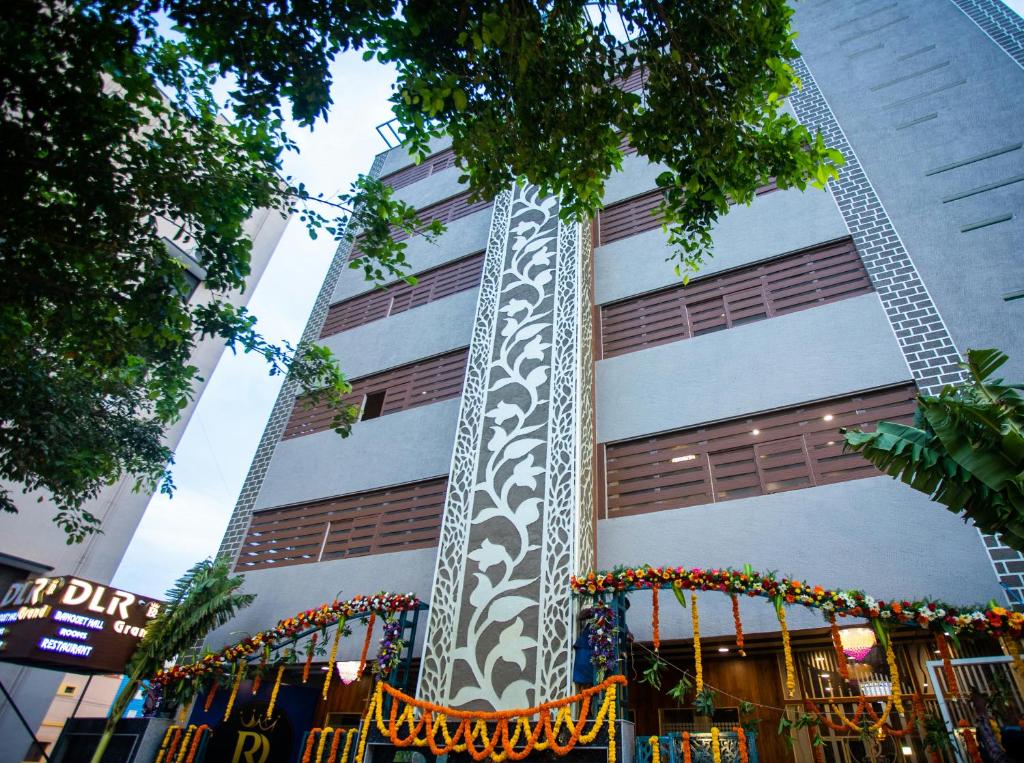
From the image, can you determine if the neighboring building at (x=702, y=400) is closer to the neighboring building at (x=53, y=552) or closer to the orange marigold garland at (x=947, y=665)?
the orange marigold garland at (x=947, y=665)

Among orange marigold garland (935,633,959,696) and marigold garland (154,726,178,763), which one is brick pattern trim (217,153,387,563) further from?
orange marigold garland (935,633,959,696)

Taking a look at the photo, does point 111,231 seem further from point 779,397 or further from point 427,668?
point 779,397

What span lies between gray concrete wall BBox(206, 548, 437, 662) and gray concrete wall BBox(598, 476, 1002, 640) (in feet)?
8.33

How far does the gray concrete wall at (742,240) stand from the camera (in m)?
8.69

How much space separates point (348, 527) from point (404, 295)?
16.2 ft

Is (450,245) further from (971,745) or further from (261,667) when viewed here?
(971,745)

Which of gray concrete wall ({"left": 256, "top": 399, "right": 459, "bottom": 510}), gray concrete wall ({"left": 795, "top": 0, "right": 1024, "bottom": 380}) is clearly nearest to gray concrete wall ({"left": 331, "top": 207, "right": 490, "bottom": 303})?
gray concrete wall ({"left": 256, "top": 399, "right": 459, "bottom": 510})

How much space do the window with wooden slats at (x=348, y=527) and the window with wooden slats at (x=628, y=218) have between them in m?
5.13

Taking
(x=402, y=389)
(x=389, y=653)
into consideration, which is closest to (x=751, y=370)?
(x=389, y=653)

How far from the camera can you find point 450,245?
12.3m

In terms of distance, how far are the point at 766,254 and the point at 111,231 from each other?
313 inches

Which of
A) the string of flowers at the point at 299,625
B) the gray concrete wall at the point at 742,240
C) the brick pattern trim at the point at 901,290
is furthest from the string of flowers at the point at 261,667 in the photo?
the brick pattern trim at the point at 901,290

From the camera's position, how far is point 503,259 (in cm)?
1009

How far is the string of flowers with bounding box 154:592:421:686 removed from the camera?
698 cm
